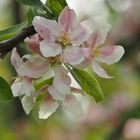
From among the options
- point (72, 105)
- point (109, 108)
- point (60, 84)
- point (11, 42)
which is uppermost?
point (11, 42)

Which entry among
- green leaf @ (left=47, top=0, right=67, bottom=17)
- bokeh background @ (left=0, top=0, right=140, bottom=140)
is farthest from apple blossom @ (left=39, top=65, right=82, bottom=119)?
bokeh background @ (left=0, top=0, right=140, bottom=140)

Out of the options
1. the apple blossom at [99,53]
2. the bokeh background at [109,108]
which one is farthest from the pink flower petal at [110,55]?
the bokeh background at [109,108]

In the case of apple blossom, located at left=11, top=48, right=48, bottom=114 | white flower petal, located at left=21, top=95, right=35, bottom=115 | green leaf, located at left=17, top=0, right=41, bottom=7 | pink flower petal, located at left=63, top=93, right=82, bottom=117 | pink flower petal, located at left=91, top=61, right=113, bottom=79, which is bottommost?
pink flower petal, located at left=63, top=93, right=82, bottom=117

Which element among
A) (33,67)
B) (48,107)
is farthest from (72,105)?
(33,67)

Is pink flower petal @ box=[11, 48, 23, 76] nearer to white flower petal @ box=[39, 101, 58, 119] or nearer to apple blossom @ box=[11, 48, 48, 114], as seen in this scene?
apple blossom @ box=[11, 48, 48, 114]

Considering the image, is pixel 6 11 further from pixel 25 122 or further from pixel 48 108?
pixel 48 108

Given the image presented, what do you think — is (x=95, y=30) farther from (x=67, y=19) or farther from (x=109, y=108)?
(x=109, y=108)

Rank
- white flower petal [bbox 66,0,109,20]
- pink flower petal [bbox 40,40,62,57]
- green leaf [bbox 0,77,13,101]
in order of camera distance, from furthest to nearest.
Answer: white flower petal [bbox 66,0,109,20] → green leaf [bbox 0,77,13,101] → pink flower petal [bbox 40,40,62,57]
